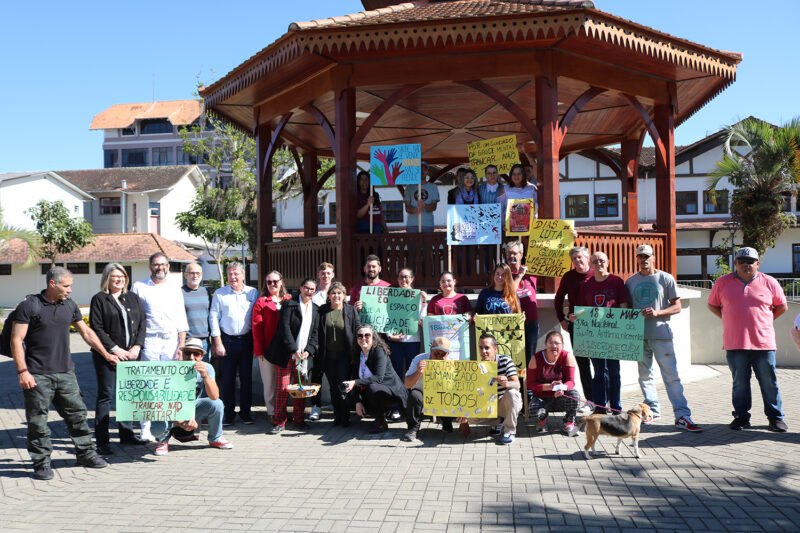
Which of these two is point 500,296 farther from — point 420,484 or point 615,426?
point 420,484

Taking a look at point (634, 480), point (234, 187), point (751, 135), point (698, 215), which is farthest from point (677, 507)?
point (698, 215)

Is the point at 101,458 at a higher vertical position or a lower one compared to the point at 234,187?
lower

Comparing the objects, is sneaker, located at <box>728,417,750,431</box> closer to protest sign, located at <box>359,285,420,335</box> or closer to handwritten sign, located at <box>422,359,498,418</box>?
handwritten sign, located at <box>422,359,498,418</box>

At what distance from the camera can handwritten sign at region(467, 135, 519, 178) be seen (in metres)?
9.52

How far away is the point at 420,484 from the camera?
5617mm

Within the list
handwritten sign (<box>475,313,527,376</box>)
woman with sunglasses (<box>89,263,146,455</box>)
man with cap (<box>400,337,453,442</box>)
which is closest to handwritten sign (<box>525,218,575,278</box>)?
handwritten sign (<box>475,313,527,376</box>)

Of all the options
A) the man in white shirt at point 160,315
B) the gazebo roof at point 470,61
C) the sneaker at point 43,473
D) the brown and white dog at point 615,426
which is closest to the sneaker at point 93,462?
the sneaker at point 43,473

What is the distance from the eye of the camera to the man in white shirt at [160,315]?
726 centimetres

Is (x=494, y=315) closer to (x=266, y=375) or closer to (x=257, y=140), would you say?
(x=266, y=375)

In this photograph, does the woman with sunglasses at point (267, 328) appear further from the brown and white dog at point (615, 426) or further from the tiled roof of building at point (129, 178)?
the tiled roof of building at point (129, 178)

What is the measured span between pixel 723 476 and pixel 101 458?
558 centimetres

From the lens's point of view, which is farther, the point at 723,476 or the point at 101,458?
the point at 101,458

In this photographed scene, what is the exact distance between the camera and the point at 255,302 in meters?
8.12

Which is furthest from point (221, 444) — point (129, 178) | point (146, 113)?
point (146, 113)
